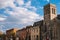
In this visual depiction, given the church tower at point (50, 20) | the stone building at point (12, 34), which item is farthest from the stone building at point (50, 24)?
the stone building at point (12, 34)

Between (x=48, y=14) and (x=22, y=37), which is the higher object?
(x=48, y=14)

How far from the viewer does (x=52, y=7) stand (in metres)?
54.2

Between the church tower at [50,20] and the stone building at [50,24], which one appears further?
the church tower at [50,20]

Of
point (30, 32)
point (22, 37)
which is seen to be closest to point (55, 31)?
point (30, 32)

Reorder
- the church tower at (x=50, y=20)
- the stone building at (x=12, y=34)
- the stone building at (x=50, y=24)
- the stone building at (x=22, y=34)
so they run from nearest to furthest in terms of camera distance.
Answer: the stone building at (x=50, y=24) < the church tower at (x=50, y=20) < the stone building at (x=22, y=34) < the stone building at (x=12, y=34)

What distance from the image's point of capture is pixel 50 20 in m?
52.2

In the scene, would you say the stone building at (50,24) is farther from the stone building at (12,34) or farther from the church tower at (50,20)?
the stone building at (12,34)

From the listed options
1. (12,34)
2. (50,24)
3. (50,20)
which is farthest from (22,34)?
(50,20)

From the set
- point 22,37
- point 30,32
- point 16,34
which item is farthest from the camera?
point 16,34

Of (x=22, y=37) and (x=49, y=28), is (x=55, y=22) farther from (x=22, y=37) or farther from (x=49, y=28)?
(x=22, y=37)

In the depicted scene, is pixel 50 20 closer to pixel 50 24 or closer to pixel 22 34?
pixel 50 24

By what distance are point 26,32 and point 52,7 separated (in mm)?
16038

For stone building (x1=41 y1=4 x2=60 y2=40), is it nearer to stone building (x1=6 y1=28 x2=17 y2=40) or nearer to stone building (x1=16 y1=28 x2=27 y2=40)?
stone building (x1=16 y1=28 x2=27 y2=40)

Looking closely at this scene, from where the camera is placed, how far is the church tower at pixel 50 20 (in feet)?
167
